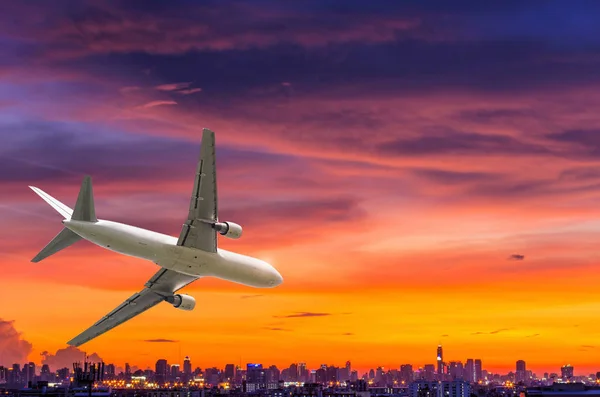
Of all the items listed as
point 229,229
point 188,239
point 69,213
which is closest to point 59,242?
point 69,213

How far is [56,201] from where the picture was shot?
81.4 m

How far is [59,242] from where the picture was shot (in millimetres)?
79062

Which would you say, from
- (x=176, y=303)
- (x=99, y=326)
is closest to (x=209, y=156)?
(x=176, y=303)

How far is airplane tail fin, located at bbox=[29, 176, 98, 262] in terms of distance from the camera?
74125 millimetres

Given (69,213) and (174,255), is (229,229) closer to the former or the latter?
(174,255)

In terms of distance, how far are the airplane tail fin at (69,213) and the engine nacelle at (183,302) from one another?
16.9 m

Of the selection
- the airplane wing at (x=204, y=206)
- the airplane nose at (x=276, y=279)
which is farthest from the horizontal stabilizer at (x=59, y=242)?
the airplane nose at (x=276, y=279)

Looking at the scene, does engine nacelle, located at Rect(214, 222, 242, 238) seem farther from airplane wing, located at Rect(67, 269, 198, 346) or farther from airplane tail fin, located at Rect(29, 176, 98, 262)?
airplane wing, located at Rect(67, 269, 198, 346)

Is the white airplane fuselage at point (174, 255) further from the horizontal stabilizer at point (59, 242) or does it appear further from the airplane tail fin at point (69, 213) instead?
the horizontal stabilizer at point (59, 242)

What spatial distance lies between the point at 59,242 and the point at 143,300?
18.3 metres

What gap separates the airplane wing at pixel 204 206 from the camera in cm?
7094

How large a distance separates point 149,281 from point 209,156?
27347mm

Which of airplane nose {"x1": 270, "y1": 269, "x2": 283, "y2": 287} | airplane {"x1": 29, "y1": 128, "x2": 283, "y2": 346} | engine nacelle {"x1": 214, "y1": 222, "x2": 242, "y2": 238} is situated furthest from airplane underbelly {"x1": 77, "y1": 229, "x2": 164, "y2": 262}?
airplane nose {"x1": 270, "y1": 269, "x2": 283, "y2": 287}

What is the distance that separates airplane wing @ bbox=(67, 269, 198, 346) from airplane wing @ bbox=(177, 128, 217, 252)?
547 inches
